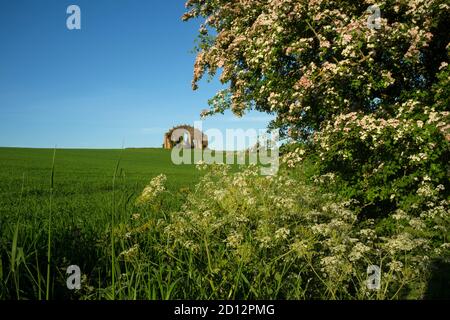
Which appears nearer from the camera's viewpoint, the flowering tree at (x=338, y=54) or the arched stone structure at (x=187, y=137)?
the flowering tree at (x=338, y=54)

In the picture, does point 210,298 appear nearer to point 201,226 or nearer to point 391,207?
point 201,226

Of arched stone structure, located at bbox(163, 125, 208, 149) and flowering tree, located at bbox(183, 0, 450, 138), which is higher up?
arched stone structure, located at bbox(163, 125, 208, 149)

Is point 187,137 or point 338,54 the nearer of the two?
point 338,54

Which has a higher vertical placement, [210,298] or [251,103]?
[251,103]

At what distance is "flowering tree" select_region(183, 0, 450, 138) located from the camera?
984cm

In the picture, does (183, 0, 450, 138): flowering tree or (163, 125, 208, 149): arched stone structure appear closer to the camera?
(183, 0, 450, 138): flowering tree

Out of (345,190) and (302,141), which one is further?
(302,141)

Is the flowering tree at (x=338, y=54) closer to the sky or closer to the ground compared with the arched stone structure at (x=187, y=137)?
closer to the ground

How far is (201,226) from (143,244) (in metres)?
1.01

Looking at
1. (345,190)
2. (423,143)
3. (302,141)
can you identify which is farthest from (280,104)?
(423,143)

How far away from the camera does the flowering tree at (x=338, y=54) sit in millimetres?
9844

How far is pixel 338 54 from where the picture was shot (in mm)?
11617

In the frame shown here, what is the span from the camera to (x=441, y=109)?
9.78m
